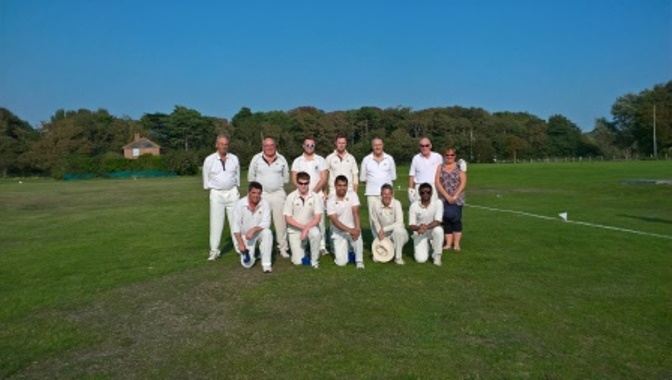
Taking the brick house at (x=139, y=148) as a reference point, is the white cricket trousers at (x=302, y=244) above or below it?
below

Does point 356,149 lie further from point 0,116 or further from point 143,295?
point 143,295

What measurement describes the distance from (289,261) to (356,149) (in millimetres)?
58875

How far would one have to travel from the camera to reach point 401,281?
278 inches

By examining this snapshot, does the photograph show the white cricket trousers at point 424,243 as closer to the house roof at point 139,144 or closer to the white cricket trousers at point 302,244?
the white cricket trousers at point 302,244

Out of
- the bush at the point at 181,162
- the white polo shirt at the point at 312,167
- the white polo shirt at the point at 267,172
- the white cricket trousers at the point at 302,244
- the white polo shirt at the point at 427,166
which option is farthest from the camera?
the bush at the point at 181,162

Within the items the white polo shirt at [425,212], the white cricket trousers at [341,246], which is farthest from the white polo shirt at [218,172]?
the white polo shirt at [425,212]

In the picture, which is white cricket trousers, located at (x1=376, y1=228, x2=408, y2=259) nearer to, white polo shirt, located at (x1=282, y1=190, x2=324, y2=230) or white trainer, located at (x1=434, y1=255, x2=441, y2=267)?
white trainer, located at (x1=434, y1=255, x2=441, y2=267)

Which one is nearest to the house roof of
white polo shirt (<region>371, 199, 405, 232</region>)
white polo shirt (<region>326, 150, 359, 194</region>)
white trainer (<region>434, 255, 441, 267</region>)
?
white polo shirt (<region>326, 150, 359, 194</region>)

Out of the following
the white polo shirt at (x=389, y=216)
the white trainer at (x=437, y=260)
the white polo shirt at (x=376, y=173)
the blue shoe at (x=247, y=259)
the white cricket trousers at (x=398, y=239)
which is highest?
the white polo shirt at (x=376, y=173)

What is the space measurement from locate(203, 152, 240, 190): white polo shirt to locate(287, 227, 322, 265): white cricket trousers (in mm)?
1536

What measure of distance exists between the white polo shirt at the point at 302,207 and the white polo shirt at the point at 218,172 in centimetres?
131

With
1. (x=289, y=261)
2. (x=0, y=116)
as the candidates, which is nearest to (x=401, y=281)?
(x=289, y=261)

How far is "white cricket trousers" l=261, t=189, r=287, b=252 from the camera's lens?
898 cm

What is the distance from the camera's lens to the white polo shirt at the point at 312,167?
914 cm
